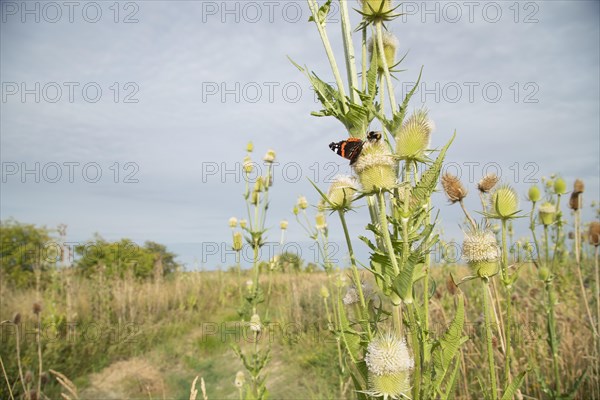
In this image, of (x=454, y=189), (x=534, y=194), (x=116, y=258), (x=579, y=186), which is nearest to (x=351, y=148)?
(x=454, y=189)

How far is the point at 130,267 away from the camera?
10.3 metres

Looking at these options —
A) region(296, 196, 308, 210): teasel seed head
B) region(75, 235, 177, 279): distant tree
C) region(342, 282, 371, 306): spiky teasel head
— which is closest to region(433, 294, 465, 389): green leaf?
region(342, 282, 371, 306): spiky teasel head

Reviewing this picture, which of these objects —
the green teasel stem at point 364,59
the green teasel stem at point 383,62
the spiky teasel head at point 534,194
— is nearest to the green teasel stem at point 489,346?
the green teasel stem at point 383,62

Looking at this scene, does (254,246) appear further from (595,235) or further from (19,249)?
(19,249)

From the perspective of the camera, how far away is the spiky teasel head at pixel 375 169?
114 cm

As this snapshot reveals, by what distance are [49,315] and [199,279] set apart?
4.76 m

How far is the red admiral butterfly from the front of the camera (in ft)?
3.84

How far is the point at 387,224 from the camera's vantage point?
114 centimetres

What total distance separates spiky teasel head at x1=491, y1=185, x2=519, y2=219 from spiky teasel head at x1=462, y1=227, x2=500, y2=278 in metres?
0.20

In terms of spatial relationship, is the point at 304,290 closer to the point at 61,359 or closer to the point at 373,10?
the point at 61,359

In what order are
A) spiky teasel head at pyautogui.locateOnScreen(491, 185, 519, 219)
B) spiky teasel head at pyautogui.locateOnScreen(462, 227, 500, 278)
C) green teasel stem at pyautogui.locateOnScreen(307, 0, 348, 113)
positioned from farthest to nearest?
spiky teasel head at pyautogui.locateOnScreen(491, 185, 519, 219) → spiky teasel head at pyautogui.locateOnScreen(462, 227, 500, 278) → green teasel stem at pyautogui.locateOnScreen(307, 0, 348, 113)

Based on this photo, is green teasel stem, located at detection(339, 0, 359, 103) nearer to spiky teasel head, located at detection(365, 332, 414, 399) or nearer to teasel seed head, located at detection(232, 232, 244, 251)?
spiky teasel head, located at detection(365, 332, 414, 399)

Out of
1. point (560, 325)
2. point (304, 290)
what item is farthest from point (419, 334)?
point (304, 290)

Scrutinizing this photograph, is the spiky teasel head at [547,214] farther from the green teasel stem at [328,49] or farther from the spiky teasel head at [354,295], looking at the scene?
the green teasel stem at [328,49]
